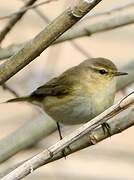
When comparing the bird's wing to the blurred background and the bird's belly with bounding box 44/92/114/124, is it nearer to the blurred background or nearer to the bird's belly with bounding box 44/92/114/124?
the bird's belly with bounding box 44/92/114/124

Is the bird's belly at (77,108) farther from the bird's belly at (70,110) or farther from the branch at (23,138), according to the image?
the branch at (23,138)

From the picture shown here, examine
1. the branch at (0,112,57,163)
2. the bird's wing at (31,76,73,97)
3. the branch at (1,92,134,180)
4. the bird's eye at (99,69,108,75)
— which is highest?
the bird's eye at (99,69,108,75)

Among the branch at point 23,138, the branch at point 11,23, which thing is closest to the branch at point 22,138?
the branch at point 23,138

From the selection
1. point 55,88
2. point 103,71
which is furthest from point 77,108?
point 103,71

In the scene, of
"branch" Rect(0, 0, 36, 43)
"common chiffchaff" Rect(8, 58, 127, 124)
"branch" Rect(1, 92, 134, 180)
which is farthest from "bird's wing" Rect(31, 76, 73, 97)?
"branch" Rect(1, 92, 134, 180)

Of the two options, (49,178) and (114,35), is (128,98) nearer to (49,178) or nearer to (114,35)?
(49,178)

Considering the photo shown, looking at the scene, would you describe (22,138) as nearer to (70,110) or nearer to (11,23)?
(11,23)
